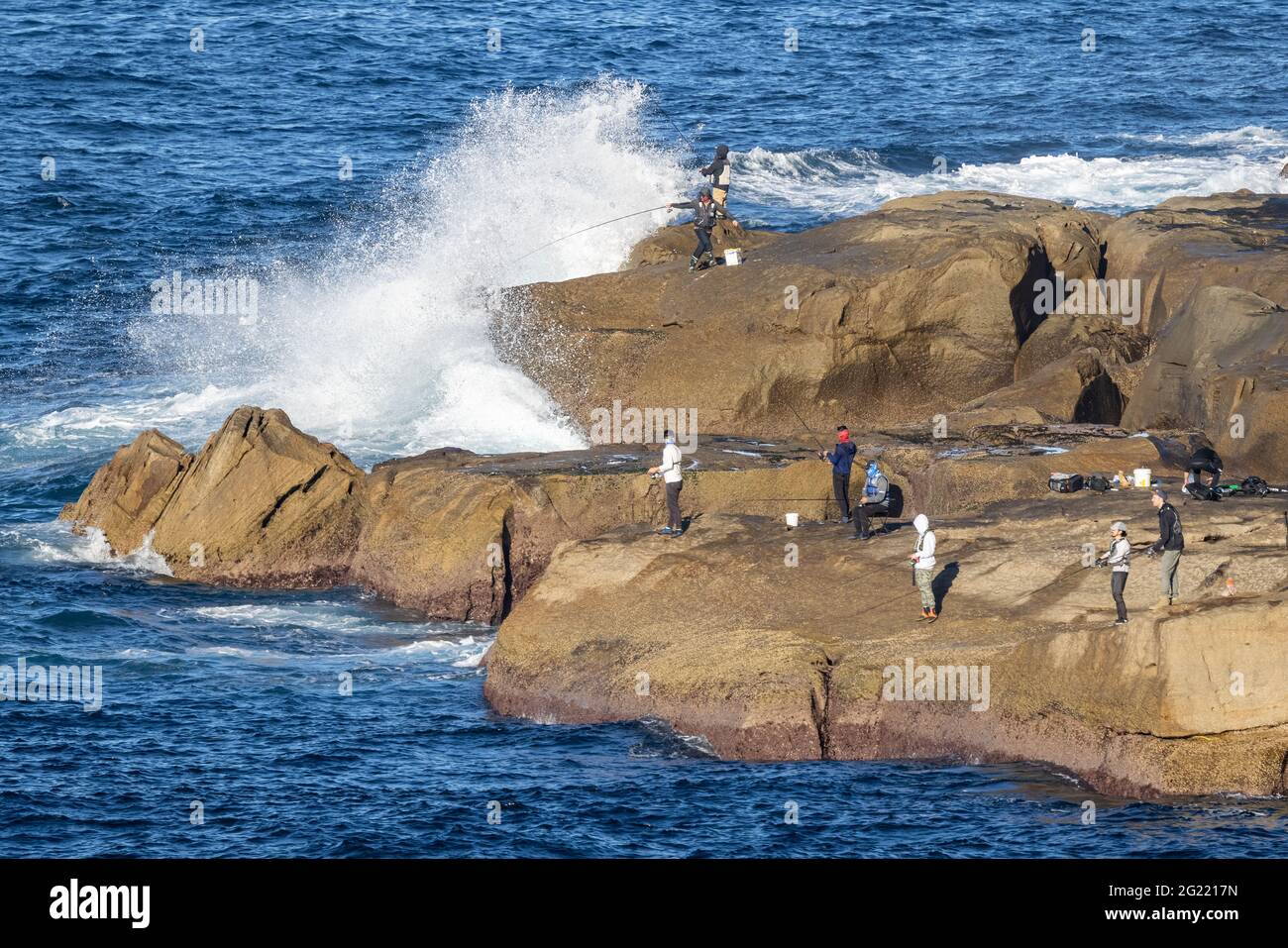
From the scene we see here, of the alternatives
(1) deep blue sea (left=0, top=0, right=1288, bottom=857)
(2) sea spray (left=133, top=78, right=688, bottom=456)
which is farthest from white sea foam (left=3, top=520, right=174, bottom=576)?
(2) sea spray (left=133, top=78, right=688, bottom=456)

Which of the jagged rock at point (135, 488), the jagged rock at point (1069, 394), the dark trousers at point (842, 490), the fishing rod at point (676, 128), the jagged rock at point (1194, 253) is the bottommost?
the jagged rock at point (135, 488)

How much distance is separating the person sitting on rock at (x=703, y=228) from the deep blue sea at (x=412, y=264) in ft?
14.8

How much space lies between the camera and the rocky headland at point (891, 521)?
27453 millimetres

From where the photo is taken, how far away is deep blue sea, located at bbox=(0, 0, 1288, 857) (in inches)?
1048

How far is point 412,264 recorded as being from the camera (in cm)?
4916

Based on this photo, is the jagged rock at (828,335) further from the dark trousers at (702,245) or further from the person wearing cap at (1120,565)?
the person wearing cap at (1120,565)

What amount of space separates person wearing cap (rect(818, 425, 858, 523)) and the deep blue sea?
21.5ft

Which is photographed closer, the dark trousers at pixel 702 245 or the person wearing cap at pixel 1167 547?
the person wearing cap at pixel 1167 547

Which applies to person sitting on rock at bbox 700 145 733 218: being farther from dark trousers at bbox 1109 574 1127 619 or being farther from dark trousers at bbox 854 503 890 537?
dark trousers at bbox 1109 574 1127 619

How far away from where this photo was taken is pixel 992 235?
135ft

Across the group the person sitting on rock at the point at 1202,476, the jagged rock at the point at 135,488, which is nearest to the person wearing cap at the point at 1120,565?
the person sitting on rock at the point at 1202,476

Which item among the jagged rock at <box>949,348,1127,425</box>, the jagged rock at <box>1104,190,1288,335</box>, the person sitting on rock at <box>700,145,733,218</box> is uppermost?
the person sitting on rock at <box>700,145,733,218</box>

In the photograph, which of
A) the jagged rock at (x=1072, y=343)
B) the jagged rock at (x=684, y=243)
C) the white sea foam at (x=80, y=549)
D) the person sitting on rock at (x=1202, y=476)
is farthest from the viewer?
the jagged rock at (x=684, y=243)

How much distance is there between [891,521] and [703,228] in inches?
467
